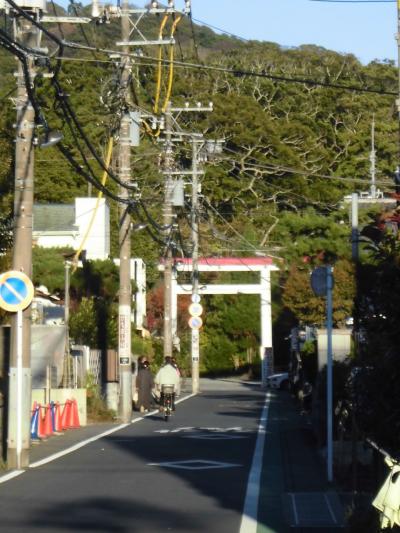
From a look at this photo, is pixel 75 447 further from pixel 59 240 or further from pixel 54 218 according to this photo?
pixel 54 218

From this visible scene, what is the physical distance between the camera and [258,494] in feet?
47.6

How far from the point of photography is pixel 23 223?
17.8 m

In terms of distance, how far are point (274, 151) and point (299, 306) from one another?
15566mm

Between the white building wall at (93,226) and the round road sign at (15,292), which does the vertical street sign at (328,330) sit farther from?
the white building wall at (93,226)

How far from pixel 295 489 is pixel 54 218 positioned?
140 feet

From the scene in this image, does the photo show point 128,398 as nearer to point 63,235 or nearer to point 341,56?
point 63,235

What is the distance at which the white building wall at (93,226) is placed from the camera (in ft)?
180

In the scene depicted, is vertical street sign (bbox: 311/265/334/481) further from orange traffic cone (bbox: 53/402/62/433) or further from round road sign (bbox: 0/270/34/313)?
orange traffic cone (bbox: 53/402/62/433)

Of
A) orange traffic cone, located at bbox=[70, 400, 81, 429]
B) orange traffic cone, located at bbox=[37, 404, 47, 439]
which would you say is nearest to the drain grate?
orange traffic cone, located at bbox=[37, 404, 47, 439]

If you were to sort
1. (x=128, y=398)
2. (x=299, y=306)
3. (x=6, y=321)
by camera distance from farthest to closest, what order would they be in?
1. (x=299, y=306)
2. (x=128, y=398)
3. (x=6, y=321)

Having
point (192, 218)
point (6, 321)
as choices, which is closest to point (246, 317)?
point (192, 218)

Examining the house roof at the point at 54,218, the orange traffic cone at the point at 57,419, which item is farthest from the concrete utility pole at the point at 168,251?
the orange traffic cone at the point at 57,419

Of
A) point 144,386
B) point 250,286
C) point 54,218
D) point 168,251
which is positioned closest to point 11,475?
point 144,386

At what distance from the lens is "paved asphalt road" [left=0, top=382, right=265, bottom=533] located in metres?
12.3
